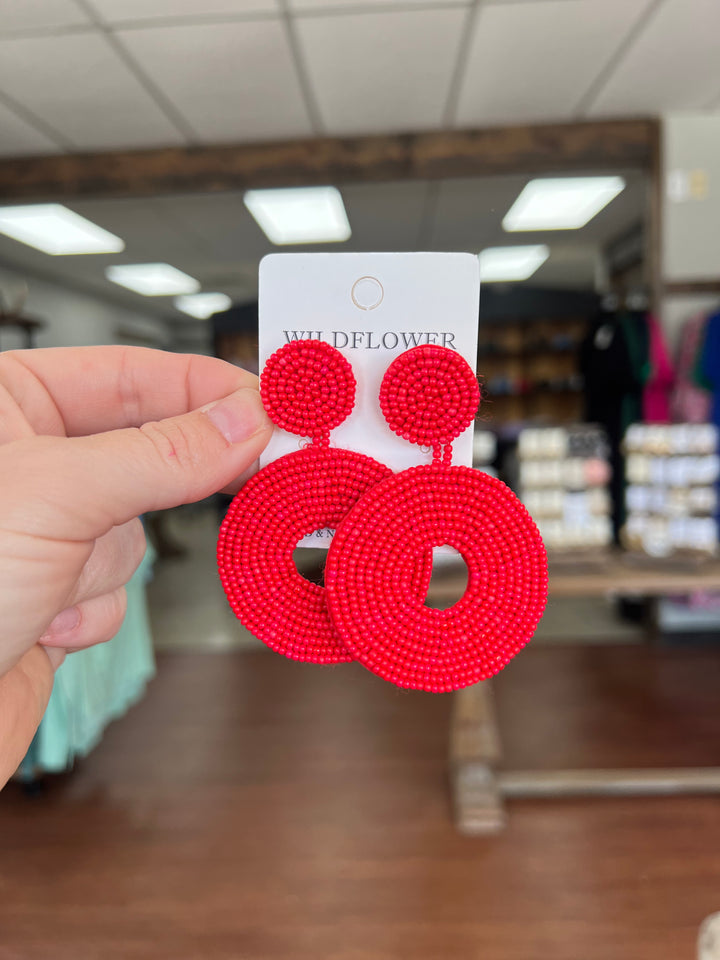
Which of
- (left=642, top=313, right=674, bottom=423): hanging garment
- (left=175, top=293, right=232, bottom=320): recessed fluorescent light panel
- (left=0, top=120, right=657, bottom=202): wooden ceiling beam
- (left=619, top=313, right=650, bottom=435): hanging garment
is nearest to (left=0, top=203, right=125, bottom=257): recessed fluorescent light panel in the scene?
(left=0, top=120, right=657, bottom=202): wooden ceiling beam

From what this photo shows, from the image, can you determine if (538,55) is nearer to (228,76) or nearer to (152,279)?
(228,76)

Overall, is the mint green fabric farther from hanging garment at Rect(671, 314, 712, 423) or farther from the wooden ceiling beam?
hanging garment at Rect(671, 314, 712, 423)

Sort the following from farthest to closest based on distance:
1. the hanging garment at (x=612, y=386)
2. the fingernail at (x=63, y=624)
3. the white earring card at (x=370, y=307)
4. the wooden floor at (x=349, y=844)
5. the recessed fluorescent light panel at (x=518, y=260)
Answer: the recessed fluorescent light panel at (x=518, y=260)
the hanging garment at (x=612, y=386)
the wooden floor at (x=349, y=844)
the fingernail at (x=63, y=624)
the white earring card at (x=370, y=307)

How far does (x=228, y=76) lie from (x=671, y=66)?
1453 mm

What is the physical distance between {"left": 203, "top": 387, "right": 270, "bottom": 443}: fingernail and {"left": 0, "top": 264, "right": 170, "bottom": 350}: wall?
3684 mm

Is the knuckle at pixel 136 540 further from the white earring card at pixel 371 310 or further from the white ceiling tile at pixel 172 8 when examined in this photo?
the white ceiling tile at pixel 172 8

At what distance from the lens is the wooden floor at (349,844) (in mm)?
1225

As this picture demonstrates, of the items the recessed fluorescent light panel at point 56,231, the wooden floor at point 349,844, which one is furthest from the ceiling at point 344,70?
the wooden floor at point 349,844

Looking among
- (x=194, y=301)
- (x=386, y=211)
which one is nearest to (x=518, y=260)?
(x=386, y=211)

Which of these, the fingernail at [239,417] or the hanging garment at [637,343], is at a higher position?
the hanging garment at [637,343]

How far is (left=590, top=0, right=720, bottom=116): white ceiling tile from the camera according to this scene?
1.77 metres

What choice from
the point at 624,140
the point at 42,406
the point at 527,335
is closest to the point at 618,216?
the point at 624,140

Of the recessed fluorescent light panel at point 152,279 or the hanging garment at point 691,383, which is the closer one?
the hanging garment at point 691,383

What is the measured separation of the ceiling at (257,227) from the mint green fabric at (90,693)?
1337 millimetres
